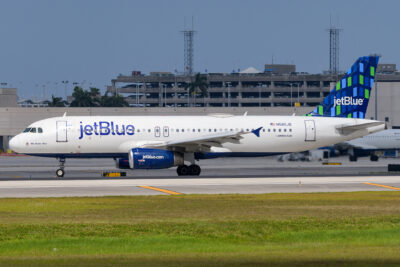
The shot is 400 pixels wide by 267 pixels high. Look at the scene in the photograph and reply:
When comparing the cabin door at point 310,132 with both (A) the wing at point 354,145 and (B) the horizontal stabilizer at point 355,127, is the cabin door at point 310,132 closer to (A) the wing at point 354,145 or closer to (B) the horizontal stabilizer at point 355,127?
(B) the horizontal stabilizer at point 355,127

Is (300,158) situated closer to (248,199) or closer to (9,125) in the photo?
(248,199)

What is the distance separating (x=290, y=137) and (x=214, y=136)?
6641mm

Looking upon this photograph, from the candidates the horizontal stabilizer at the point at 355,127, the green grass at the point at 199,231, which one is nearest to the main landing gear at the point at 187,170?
the horizontal stabilizer at the point at 355,127

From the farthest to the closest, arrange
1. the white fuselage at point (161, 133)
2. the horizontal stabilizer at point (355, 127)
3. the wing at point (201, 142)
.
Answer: the horizontal stabilizer at point (355, 127) → the white fuselage at point (161, 133) → the wing at point (201, 142)

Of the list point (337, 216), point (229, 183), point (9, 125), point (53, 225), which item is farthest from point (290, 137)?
point (9, 125)

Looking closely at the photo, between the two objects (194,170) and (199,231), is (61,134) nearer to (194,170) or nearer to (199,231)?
(194,170)

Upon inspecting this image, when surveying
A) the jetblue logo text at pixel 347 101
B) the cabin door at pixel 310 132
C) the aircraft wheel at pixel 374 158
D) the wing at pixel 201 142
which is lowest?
the aircraft wheel at pixel 374 158

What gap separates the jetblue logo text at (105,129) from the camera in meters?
49.2

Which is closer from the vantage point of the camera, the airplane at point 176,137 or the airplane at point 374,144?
the airplane at point 176,137

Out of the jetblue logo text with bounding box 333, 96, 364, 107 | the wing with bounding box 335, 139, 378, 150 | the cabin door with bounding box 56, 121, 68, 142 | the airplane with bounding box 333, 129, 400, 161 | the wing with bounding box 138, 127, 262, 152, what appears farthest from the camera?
the airplane with bounding box 333, 129, 400, 161

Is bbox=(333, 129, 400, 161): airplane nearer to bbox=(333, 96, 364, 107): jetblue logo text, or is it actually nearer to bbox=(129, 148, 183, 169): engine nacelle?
bbox=(333, 96, 364, 107): jetblue logo text

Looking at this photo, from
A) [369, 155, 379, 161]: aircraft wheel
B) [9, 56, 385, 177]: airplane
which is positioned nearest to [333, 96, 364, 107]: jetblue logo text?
[9, 56, 385, 177]: airplane

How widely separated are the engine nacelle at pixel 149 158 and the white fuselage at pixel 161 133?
2953 mm

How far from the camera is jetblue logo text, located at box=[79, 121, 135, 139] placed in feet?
161
